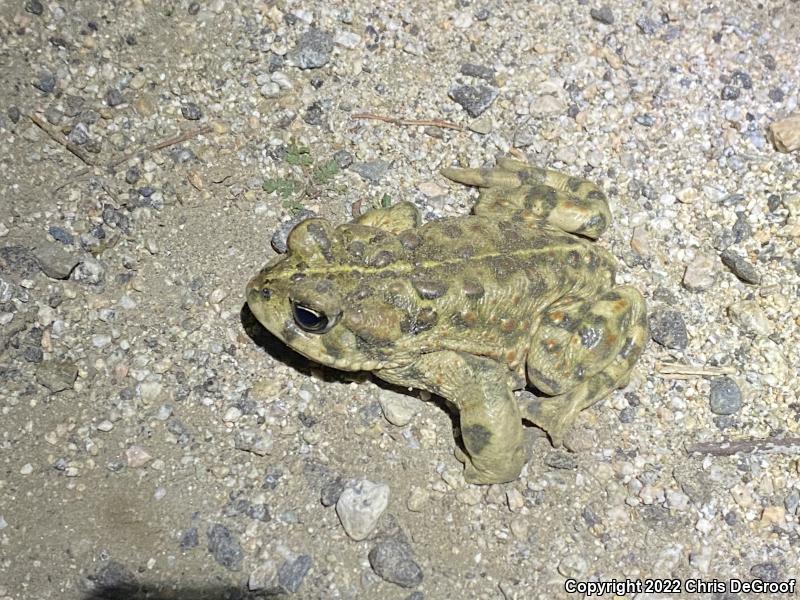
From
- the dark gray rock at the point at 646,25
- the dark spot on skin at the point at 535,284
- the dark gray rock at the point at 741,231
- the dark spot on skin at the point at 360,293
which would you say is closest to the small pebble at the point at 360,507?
the dark spot on skin at the point at 360,293

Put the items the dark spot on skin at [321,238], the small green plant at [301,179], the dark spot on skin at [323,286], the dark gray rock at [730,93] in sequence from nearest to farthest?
the dark spot on skin at [323,286], the dark spot on skin at [321,238], the small green plant at [301,179], the dark gray rock at [730,93]

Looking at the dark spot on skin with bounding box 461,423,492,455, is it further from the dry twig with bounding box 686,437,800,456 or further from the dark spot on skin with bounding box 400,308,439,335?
the dry twig with bounding box 686,437,800,456

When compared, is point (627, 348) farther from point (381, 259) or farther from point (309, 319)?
point (309, 319)

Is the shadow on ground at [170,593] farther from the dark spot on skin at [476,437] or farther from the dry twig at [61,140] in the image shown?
the dry twig at [61,140]

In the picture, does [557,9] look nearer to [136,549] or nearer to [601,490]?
[601,490]

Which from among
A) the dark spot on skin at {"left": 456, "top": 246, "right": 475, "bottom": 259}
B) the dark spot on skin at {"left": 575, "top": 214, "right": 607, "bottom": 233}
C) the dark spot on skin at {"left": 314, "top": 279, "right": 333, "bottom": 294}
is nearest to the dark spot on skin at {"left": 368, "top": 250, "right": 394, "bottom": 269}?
the dark spot on skin at {"left": 314, "top": 279, "right": 333, "bottom": 294}

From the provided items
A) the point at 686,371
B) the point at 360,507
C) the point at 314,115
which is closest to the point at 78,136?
the point at 314,115

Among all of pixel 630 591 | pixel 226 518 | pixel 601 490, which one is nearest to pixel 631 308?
pixel 601 490
